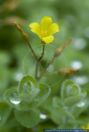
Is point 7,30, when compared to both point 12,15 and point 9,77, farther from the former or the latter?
point 9,77

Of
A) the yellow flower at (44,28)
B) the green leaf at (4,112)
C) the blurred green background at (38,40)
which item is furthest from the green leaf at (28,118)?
the blurred green background at (38,40)

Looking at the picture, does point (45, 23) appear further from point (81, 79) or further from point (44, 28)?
point (81, 79)

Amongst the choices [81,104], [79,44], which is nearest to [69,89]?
[81,104]

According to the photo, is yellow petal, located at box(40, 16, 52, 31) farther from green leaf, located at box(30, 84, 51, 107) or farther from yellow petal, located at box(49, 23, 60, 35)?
green leaf, located at box(30, 84, 51, 107)

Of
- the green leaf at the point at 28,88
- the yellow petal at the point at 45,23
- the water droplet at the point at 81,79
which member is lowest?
the water droplet at the point at 81,79

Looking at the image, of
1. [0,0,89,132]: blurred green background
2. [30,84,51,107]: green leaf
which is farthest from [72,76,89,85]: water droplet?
[30,84,51,107]: green leaf

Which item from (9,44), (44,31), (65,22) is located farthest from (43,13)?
(44,31)

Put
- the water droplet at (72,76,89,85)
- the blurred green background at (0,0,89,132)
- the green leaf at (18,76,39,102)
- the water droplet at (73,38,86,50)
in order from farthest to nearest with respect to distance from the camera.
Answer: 1. the water droplet at (73,38,86,50)
2. the blurred green background at (0,0,89,132)
3. the water droplet at (72,76,89,85)
4. the green leaf at (18,76,39,102)

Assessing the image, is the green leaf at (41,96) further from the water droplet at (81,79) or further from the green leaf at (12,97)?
the water droplet at (81,79)
